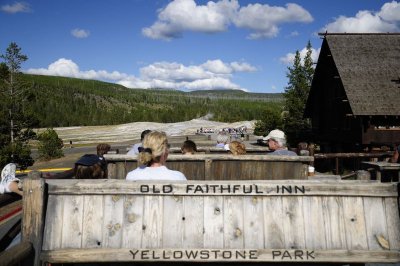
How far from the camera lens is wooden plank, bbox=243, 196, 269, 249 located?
3.91m

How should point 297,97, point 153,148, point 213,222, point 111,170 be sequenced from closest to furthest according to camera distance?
point 213,222, point 153,148, point 111,170, point 297,97

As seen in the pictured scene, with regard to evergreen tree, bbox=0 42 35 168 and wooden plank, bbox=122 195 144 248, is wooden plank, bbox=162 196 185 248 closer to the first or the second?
wooden plank, bbox=122 195 144 248

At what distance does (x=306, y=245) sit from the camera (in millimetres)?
3912

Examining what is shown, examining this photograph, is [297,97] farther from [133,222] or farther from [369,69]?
[133,222]

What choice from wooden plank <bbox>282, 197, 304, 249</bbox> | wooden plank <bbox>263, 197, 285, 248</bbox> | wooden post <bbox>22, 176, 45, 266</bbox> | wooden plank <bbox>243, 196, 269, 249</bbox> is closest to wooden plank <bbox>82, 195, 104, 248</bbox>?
wooden post <bbox>22, 176, 45, 266</bbox>

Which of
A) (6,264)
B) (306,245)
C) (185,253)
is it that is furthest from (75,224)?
(306,245)

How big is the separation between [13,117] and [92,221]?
31430 millimetres

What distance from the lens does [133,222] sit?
12.8 ft

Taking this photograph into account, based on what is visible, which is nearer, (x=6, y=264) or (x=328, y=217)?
(x=6, y=264)

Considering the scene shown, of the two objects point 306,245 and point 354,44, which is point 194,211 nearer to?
point 306,245

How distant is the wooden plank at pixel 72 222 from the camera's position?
3.85 m

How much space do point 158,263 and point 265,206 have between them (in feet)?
3.97

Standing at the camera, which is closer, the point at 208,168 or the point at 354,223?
the point at 354,223

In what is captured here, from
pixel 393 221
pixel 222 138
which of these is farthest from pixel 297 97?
pixel 393 221
